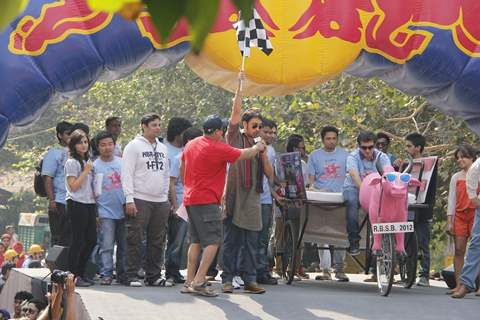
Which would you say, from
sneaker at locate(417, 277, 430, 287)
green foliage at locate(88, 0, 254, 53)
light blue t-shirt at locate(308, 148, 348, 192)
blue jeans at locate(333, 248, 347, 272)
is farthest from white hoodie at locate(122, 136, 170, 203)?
green foliage at locate(88, 0, 254, 53)

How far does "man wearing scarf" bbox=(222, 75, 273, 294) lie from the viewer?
9.28m

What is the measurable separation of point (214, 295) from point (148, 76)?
16850 millimetres

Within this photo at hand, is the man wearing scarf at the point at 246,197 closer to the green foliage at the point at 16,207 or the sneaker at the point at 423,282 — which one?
the sneaker at the point at 423,282

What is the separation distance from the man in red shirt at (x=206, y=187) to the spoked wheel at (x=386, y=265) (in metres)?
1.47

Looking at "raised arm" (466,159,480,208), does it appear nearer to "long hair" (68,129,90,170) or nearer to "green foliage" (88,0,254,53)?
"long hair" (68,129,90,170)

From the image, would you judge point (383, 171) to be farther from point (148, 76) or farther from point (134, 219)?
point (148, 76)

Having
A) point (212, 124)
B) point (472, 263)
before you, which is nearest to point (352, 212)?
point (472, 263)

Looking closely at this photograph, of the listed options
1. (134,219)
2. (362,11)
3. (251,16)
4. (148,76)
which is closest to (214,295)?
(134,219)

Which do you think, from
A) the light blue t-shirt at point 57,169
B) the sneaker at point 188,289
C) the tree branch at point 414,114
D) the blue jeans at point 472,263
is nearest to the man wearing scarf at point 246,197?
the sneaker at point 188,289

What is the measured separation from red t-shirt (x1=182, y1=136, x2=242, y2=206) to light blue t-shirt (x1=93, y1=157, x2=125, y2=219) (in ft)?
3.49

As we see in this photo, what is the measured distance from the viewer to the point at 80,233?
9539 mm

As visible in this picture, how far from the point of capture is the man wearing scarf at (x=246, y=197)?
9281 mm

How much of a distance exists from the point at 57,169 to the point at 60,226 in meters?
0.52

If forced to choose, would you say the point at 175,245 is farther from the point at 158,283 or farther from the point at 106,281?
the point at 106,281
